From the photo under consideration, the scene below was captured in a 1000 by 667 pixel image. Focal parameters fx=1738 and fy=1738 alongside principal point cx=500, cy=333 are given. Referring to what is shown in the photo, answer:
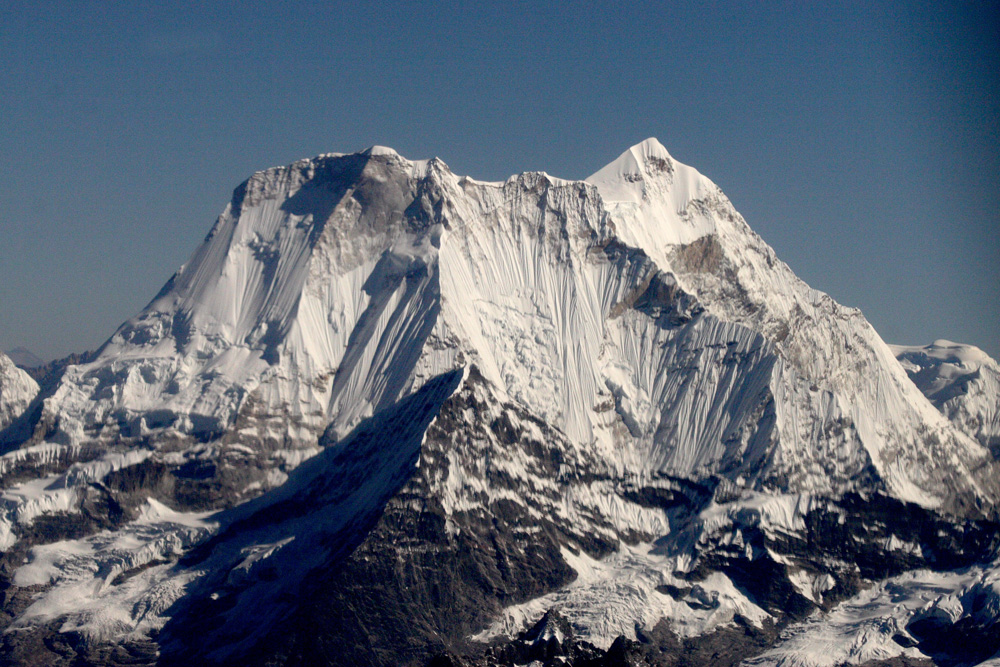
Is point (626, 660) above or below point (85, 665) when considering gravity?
above

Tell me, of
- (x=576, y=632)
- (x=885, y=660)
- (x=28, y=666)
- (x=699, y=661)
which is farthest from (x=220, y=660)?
(x=885, y=660)

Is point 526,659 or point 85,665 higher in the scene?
point 526,659

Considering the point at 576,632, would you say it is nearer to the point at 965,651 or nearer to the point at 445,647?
the point at 445,647

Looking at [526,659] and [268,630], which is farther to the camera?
[268,630]

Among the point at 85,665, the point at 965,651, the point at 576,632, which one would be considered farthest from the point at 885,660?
the point at 85,665

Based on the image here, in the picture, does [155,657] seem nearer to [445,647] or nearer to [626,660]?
[445,647]

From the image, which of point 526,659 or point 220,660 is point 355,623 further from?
point 526,659

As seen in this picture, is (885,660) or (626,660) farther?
(885,660)

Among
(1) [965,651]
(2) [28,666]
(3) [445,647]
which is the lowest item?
(2) [28,666]
